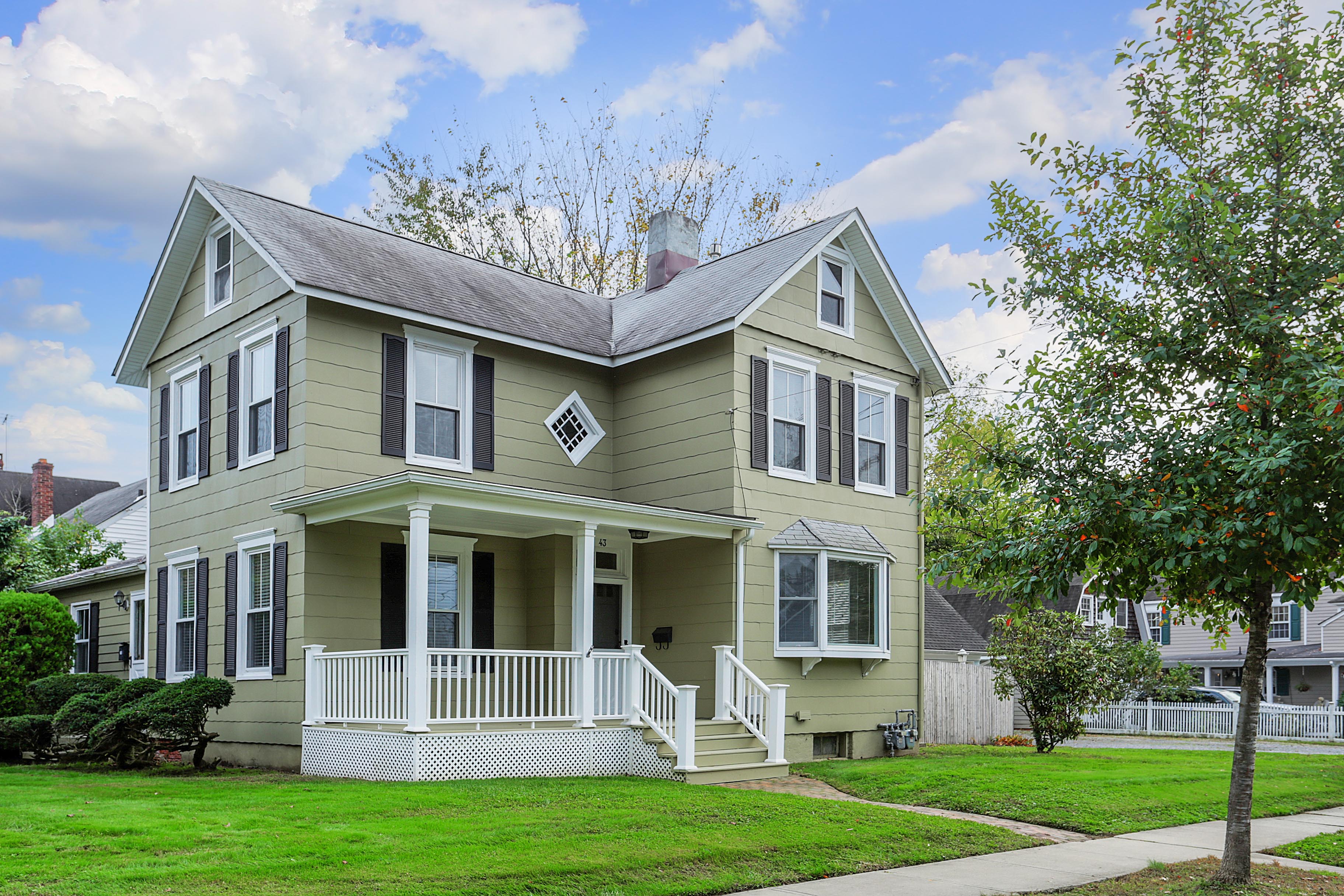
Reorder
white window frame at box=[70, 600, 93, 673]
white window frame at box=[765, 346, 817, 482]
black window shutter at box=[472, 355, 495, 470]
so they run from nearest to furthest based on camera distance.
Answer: black window shutter at box=[472, 355, 495, 470] → white window frame at box=[765, 346, 817, 482] → white window frame at box=[70, 600, 93, 673]

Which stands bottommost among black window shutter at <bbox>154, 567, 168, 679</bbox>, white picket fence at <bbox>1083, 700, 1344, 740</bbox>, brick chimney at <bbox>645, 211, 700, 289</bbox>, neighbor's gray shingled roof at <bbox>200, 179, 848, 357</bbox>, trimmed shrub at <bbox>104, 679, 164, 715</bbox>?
white picket fence at <bbox>1083, 700, 1344, 740</bbox>

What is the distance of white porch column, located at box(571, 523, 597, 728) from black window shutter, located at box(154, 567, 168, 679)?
7109 millimetres

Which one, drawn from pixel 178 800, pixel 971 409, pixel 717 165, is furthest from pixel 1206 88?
pixel 971 409

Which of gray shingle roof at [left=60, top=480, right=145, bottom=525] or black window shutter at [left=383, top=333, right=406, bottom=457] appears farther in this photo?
gray shingle roof at [left=60, top=480, right=145, bottom=525]

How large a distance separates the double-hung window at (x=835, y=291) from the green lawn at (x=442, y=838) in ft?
26.3

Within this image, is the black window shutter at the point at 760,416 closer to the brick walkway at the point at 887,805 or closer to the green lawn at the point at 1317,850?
the brick walkway at the point at 887,805

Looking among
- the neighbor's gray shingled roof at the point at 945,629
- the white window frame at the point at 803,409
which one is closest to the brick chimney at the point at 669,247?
the white window frame at the point at 803,409

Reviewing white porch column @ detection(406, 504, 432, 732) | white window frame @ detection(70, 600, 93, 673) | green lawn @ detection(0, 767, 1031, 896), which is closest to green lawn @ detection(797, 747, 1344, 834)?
green lawn @ detection(0, 767, 1031, 896)

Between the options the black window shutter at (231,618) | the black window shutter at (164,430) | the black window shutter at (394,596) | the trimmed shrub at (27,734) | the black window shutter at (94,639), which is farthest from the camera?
the black window shutter at (94,639)

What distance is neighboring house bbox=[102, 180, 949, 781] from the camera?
1341 cm

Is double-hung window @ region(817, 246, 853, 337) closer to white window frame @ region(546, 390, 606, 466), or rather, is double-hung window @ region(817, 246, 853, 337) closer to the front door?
white window frame @ region(546, 390, 606, 466)

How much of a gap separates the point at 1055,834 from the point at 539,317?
10135 millimetres

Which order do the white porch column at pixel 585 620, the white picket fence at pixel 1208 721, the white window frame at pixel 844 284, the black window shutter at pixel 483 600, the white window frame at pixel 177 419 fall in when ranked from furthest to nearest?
the white picket fence at pixel 1208 721 → the white window frame at pixel 844 284 → the white window frame at pixel 177 419 → the black window shutter at pixel 483 600 → the white porch column at pixel 585 620

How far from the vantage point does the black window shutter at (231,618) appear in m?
15.1
